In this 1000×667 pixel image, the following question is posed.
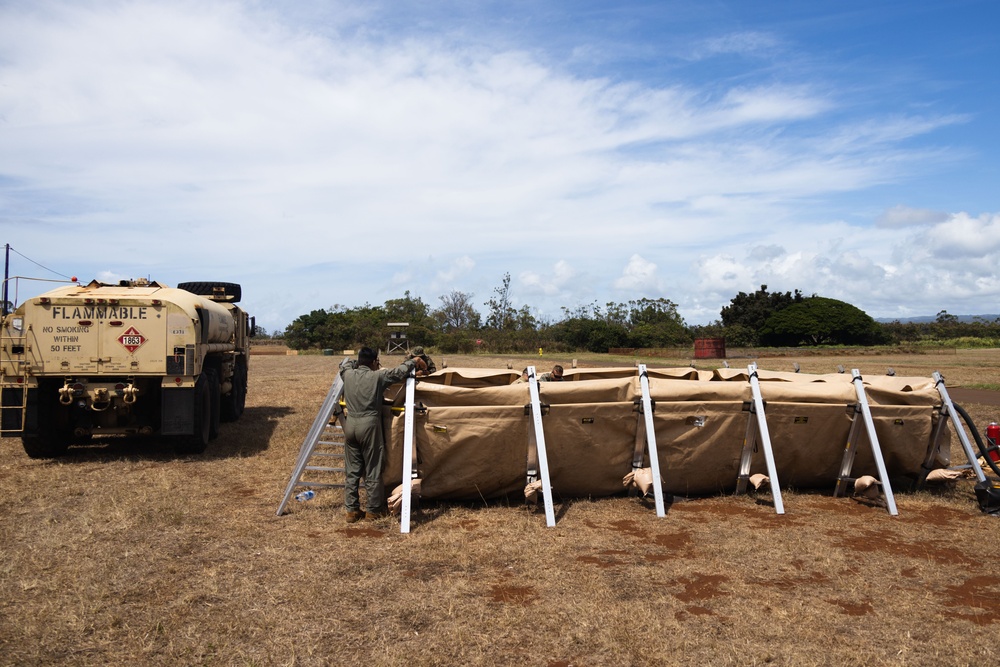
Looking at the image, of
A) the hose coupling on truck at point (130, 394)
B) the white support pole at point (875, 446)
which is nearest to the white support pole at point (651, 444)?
the white support pole at point (875, 446)

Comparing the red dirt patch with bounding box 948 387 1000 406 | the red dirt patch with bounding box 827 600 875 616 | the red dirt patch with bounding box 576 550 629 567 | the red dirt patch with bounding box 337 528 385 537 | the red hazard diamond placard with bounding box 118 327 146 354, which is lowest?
the red dirt patch with bounding box 827 600 875 616

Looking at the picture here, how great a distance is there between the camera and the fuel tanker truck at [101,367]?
10.1m

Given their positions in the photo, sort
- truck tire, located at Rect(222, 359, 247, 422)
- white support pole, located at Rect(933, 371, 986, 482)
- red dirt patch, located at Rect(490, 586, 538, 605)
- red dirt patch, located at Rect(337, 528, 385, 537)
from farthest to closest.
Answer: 1. truck tire, located at Rect(222, 359, 247, 422)
2. white support pole, located at Rect(933, 371, 986, 482)
3. red dirt patch, located at Rect(337, 528, 385, 537)
4. red dirt patch, located at Rect(490, 586, 538, 605)

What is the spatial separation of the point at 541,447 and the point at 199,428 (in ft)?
19.7

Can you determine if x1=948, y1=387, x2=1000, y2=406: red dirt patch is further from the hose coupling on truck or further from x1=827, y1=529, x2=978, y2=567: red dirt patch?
the hose coupling on truck

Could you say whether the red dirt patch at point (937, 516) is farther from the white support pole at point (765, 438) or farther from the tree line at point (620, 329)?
the tree line at point (620, 329)

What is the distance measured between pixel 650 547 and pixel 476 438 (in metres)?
2.06

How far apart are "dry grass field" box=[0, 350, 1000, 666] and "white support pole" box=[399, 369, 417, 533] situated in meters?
0.21

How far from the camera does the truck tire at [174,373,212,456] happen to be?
1091 centimetres

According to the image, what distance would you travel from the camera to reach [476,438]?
755 centimetres

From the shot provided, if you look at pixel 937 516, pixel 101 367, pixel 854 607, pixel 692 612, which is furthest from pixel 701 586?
pixel 101 367

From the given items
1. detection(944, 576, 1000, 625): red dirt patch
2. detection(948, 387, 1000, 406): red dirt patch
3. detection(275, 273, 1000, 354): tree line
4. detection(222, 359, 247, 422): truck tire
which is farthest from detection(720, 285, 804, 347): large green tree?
detection(944, 576, 1000, 625): red dirt patch

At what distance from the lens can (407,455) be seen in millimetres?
7199

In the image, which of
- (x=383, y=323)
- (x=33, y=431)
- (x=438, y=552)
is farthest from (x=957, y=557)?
(x=383, y=323)
